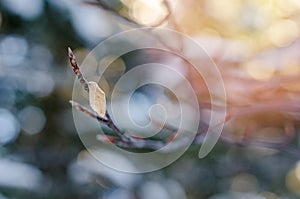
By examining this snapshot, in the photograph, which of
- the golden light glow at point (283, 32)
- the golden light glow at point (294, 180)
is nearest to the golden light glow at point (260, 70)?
the golden light glow at point (283, 32)

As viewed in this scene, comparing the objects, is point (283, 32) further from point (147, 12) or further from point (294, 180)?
point (294, 180)

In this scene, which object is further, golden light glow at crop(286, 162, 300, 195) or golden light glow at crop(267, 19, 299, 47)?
golden light glow at crop(286, 162, 300, 195)

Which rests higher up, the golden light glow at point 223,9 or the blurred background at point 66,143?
the golden light glow at point 223,9

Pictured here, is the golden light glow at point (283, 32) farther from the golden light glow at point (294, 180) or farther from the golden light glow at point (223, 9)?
the golden light glow at point (294, 180)

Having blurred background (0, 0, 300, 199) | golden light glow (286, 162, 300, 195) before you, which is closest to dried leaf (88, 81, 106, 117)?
blurred background (0, 0, 300, 199)

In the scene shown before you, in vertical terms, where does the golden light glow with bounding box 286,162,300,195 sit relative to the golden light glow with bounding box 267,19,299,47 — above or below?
below

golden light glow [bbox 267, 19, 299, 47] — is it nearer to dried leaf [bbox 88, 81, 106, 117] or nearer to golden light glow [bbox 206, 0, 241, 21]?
golden light glow [bbox 206, 0, 241, 21]

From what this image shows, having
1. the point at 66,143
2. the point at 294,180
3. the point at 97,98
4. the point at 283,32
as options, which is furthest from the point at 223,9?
the point at 66,143

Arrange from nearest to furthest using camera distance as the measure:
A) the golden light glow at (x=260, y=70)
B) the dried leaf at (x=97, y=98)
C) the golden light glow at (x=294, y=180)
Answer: the dried leaf at (x=97, y=98) < the golden light glow at (x=260, y=70) < the golden light glow at (x=294, y=180)
